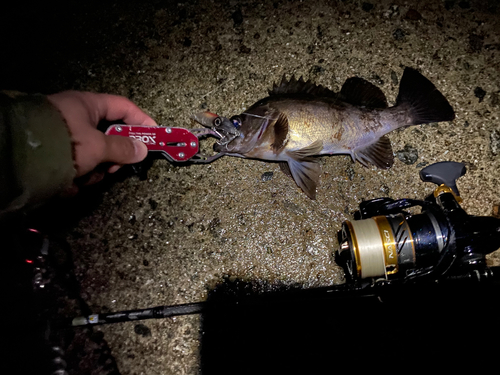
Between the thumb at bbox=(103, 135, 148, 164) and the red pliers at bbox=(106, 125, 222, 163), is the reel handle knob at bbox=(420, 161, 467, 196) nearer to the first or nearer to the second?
the red pliers at bbox=(106, 125, 222, 163)

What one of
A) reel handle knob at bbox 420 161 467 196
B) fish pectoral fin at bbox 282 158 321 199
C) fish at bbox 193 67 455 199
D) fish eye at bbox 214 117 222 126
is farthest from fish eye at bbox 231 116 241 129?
reel handle knob at bbox 420 161 467 196

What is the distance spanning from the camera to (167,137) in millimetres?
2119

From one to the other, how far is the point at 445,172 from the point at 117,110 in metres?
2.48

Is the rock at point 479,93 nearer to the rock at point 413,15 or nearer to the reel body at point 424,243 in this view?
the rock at point 413,15

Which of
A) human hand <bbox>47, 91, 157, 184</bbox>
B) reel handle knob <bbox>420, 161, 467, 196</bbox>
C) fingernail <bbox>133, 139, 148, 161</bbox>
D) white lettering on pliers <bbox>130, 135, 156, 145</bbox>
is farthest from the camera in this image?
reel handle knob <bbox>420, 161, 467, 196</bbox>

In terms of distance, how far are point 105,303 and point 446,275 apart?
8.14 feet

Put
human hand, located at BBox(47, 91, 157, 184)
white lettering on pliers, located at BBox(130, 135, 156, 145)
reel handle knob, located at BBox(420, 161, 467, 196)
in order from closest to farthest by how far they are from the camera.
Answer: human hand, located at BBox(47, 91, 157, 184) < white lettering on pliers, located at BBox(130, 135, 156, 145) < reel handle knob, located at BBox(420, 161, 467, 196)

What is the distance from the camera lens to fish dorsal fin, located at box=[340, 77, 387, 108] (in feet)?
7.97

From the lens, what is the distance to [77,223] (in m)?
2.45

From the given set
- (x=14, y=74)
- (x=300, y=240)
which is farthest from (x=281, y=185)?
(x=14, y=74)

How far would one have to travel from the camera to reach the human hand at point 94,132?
167 centimetres

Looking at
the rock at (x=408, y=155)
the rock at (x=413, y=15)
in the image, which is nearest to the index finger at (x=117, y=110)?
the rock at (x=408, y=155)

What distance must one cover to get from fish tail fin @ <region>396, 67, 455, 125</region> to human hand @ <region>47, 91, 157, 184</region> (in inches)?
81.5

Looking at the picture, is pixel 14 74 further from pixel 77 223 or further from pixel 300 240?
pixel 300 240
